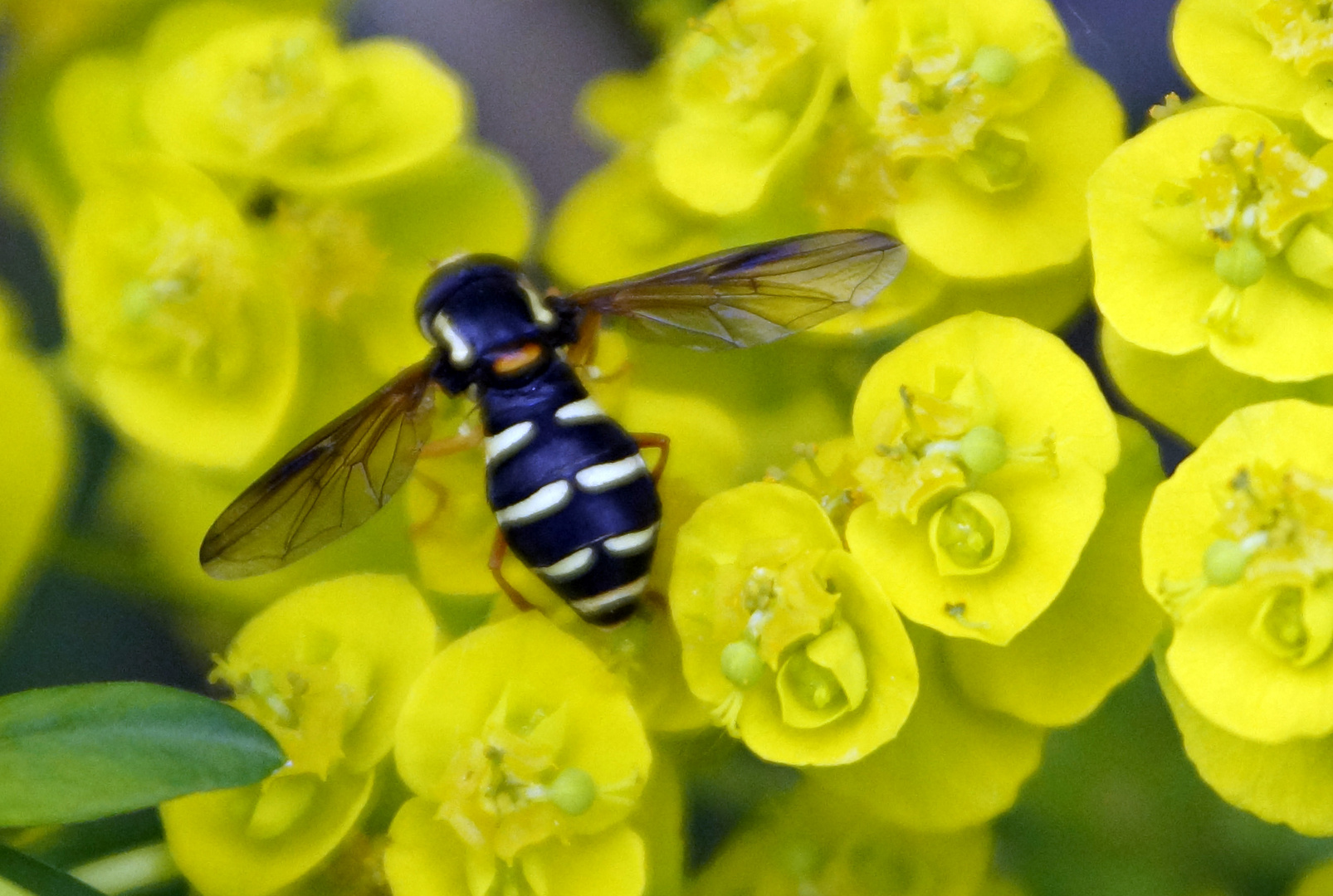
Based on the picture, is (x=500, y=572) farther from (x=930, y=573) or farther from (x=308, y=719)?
(x=930, y=573)

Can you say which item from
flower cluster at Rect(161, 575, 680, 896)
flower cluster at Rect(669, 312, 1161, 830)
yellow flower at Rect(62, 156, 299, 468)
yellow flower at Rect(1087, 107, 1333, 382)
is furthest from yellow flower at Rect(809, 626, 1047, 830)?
yellow flower at Rect(62, 156, 299, 468)

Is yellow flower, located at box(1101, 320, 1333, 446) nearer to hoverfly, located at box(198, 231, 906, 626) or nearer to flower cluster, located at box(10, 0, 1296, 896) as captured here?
flower cluster, located at box(10, 0, 1296, 896)

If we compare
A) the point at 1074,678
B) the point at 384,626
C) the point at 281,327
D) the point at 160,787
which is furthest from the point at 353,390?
the point at 1074,678

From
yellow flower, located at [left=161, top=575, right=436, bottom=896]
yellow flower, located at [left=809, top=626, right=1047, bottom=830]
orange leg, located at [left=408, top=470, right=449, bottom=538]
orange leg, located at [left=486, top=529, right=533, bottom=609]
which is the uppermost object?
orange leg, located at [left=486, top=529, right=533, bottom=609]

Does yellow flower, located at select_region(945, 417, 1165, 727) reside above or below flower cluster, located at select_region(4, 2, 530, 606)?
below

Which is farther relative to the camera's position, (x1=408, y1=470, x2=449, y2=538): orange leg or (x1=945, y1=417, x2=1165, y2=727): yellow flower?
(x1=408, y1=470, x2=449, y2=538): orange leg

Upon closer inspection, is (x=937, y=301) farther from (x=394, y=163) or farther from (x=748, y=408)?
(x=394, y=163)

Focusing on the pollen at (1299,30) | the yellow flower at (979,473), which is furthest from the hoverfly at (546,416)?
the pollen at (1299,30)
